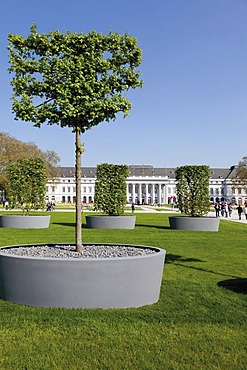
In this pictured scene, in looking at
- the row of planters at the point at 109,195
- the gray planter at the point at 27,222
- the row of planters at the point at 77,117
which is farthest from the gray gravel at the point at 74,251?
the gray planter at the point at 27,222

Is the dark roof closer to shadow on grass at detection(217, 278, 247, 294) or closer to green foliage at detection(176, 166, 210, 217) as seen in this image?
green foliage at detection(176, 166, 210, 217)

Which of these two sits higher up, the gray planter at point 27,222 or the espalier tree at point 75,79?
the espalier tree at point 75,79

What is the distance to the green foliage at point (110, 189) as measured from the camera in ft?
78.1

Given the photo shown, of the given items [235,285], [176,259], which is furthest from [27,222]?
[235,285]

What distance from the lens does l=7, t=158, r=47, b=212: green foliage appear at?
2300 centimetres

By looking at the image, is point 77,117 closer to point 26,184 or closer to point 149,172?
point 26,184

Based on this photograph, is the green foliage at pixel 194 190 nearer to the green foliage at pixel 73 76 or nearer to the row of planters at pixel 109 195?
the row of planters at pixel 109 195

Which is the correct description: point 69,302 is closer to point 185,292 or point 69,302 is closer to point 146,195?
point 185,292

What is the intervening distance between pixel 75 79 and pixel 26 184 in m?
16.3

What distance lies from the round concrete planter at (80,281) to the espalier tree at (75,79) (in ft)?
4.68

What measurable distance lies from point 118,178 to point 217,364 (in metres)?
20.0

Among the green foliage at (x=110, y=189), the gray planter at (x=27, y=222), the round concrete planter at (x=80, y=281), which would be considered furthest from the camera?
the green foliage at (x=110, y=189)

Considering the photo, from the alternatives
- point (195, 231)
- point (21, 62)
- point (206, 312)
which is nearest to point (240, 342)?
point (206, 312)

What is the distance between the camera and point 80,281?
20.2ft
